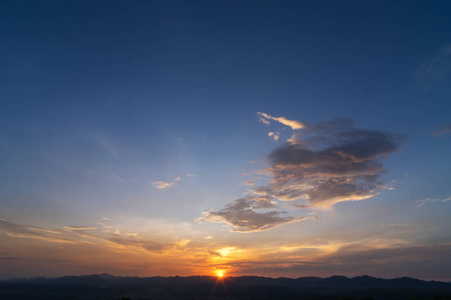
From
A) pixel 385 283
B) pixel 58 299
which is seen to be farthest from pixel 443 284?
pixel 58 299

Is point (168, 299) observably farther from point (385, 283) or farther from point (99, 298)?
point (385, 283)

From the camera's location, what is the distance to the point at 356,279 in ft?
608

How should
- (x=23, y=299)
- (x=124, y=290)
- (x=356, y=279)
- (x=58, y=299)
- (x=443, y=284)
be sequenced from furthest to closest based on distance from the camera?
(x=356, y=279) < (x=443, y=284) < (x=124, y=290) < (x=58, y=299) < (x=23, y=299)

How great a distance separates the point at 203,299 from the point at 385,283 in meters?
134

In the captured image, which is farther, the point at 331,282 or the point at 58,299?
the point at 331,282

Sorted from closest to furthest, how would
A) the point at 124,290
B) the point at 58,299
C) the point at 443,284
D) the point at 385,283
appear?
the point at 58,299
the point at 124,290
the point at 443,284
the point at 385,283

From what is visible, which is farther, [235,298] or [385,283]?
[385,283]

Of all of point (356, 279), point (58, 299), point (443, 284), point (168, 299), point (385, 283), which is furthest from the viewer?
point (356, 279)

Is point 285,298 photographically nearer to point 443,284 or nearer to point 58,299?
point 58,299

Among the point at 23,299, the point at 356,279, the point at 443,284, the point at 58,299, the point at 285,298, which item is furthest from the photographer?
the point at 356,279

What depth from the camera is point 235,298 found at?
97.4 metres

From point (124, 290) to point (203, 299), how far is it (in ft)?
166

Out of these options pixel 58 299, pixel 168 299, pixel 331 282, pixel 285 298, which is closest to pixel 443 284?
pixel 331 282

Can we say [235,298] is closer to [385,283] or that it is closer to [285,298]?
[285,298]
